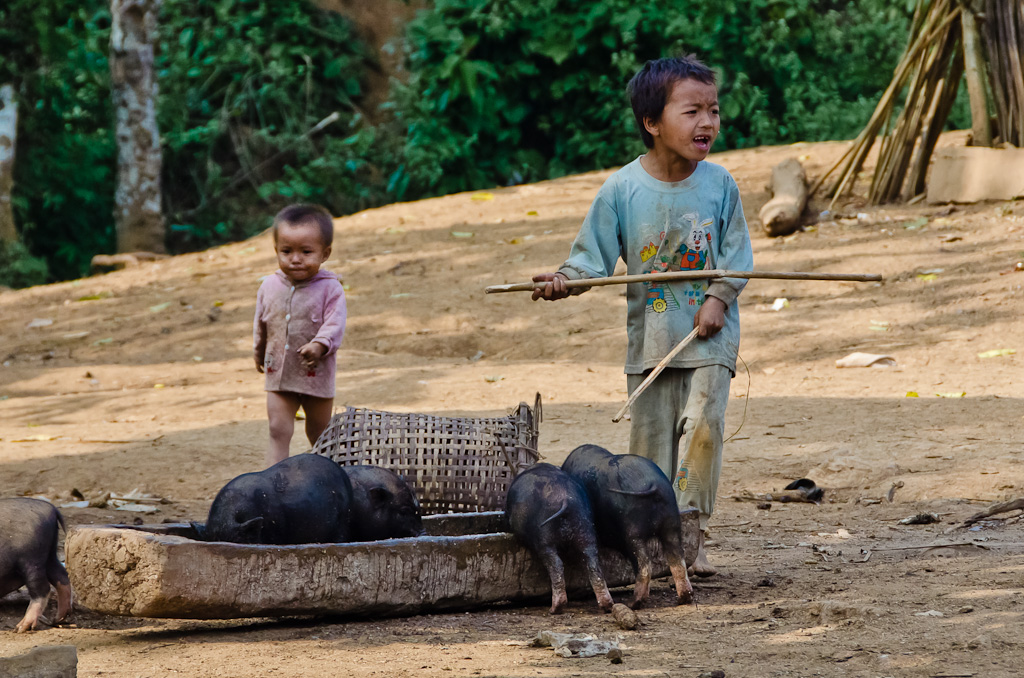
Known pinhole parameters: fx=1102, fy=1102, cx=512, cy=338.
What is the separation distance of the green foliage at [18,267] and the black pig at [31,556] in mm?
12337

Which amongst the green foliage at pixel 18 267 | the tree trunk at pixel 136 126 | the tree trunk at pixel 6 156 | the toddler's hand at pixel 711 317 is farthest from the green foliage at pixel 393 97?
the toddler's hand at pixel 711 317

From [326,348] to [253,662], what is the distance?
2.04 metres

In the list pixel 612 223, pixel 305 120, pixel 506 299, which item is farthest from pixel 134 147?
pixel 612 223

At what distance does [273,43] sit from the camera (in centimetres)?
1686

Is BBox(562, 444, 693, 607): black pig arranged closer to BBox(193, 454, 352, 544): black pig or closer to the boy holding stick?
the boy holding stick

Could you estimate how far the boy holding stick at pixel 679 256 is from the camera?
148 inches

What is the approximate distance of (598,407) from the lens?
7164 mm

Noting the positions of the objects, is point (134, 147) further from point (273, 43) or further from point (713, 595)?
point (713, 595)

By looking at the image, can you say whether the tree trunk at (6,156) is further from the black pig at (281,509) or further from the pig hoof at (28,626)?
the black pig at (281,509)

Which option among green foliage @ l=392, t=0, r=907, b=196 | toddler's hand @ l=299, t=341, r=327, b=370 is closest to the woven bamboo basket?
toddler's hand @ l=299, t=341, r=327, b=370

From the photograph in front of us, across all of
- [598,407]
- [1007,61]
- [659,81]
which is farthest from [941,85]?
[659,81]

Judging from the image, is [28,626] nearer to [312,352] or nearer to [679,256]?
[312,352]

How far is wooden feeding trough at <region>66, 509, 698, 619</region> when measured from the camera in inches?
119

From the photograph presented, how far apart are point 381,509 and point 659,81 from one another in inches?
68.5
